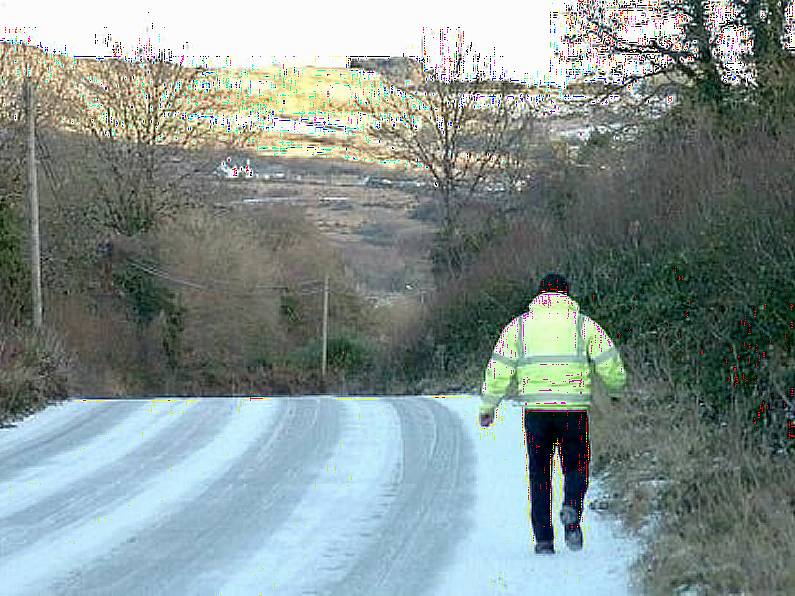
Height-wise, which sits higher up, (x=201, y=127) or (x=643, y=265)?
(x=201, y=127)

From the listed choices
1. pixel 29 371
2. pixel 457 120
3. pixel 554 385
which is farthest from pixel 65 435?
pixel 457 120

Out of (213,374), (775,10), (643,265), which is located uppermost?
(775,10)

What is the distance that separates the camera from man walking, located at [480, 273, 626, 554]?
8.14 metres

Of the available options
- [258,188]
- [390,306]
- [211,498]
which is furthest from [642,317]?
[258,188]

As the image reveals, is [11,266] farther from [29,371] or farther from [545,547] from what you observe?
[545,547]

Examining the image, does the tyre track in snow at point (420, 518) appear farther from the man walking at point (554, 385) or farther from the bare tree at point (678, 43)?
the bare tree at point (678, 43)

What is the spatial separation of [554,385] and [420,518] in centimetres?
193

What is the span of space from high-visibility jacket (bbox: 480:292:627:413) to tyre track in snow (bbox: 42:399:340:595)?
2.12 m

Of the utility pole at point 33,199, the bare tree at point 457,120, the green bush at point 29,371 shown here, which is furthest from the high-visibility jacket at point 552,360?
the bare tree at point 457,120

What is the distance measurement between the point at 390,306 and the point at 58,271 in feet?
64.2

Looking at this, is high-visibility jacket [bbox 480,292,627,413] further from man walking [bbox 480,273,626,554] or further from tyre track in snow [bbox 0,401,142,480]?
tyre track in snow [bbox 0,401,142,480]

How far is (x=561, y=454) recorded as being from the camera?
8234 mm

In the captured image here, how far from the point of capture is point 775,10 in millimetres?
22828

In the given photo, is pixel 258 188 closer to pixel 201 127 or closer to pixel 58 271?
pixel 201 127
